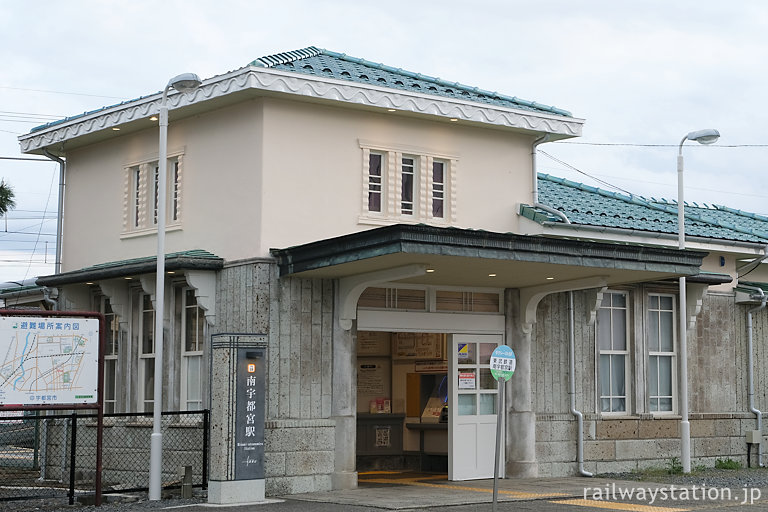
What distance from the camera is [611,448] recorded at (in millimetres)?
20016

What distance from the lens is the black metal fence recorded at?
16938mm

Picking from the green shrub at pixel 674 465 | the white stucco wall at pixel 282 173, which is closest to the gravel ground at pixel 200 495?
the green shrub at pixel 674 465

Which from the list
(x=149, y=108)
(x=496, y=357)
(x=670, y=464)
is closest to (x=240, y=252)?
(x=149, y=108)

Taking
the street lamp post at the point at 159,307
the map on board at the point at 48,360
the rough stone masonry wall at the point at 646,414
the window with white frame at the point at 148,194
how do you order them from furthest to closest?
the rough stone masonry wall at the point at 646,414
the window with white frame at the point at 148,194
the street lamp post at the point at 159,307
the map on board at the point at 48,360

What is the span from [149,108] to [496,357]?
26.3 feet

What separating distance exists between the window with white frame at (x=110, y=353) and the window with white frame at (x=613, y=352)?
342 inches

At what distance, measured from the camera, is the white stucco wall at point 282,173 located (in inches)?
675

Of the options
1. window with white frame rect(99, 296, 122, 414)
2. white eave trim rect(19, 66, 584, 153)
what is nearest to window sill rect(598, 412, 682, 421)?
white eave trim rect(19, 66, 584, 153)

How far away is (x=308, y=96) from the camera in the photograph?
1703 centimetres

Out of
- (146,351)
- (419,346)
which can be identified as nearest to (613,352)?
(419,346)

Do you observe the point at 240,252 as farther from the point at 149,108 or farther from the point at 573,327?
the point at 573,327

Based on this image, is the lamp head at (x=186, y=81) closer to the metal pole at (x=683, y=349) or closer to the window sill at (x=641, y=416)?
the metal pole at (x=683, y=349)

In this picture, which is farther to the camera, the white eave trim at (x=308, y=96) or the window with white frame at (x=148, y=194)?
the window with white frame at (x=148, y=194)

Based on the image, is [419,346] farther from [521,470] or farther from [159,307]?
[159,307]
